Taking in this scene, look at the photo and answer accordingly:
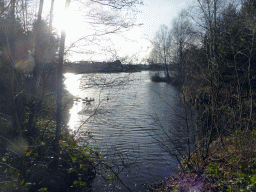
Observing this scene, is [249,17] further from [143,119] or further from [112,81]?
[143,119]

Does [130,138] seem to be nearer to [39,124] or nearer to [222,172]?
[39,124]

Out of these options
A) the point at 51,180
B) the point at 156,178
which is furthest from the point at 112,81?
the point at 156,178

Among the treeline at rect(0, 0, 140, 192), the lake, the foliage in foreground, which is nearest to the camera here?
the foliage in foreground

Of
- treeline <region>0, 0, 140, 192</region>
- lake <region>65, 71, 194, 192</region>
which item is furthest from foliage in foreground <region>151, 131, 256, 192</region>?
treeline <region>0, 0, 140, 192</region>

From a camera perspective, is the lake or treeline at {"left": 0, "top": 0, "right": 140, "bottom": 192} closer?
treeline at {"left": 0, "top": 0, "right": 140, "bottom": 192}

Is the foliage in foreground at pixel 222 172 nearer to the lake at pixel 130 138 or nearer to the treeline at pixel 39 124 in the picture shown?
the lake at pixel 130 138

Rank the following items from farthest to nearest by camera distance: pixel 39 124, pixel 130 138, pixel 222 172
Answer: pixel 130 138 < pixel 39 124 < pixel 222 172

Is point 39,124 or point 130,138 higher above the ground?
point 39,124

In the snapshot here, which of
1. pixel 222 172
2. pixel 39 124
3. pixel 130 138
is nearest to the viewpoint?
pixel 222 172

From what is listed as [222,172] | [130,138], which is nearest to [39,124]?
[130,138]

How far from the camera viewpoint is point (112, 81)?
6207mm

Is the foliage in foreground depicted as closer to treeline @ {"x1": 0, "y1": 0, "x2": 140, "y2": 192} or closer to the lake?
the lake

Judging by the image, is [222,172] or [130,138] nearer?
[222,172]

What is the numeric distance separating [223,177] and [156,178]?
295 cm
